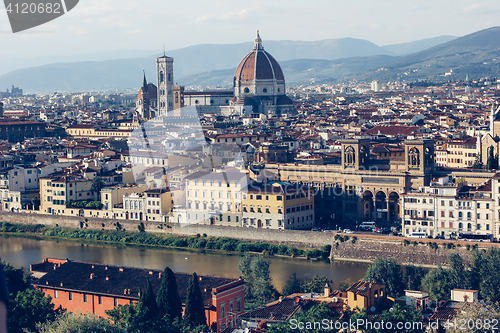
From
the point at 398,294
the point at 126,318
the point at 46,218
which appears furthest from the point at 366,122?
the point at 126,318

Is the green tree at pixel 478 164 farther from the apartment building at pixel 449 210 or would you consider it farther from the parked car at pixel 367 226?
the apartment building at pixel 449 210

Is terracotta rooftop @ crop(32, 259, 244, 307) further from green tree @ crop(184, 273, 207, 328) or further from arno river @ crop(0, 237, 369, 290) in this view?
arno river @ crop(0, 237, 369, 290)

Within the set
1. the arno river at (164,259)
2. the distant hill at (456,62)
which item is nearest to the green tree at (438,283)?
the arno river at (164,259)

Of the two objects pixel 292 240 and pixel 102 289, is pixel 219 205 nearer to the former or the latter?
pixel 292 240

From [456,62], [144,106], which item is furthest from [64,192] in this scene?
[456,62]

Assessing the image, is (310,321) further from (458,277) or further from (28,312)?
(458,277)

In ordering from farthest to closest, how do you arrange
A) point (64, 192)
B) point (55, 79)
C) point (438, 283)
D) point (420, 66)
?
point (55, 79) < point (420, 66) < point (64, 192) < point (438, 283)
